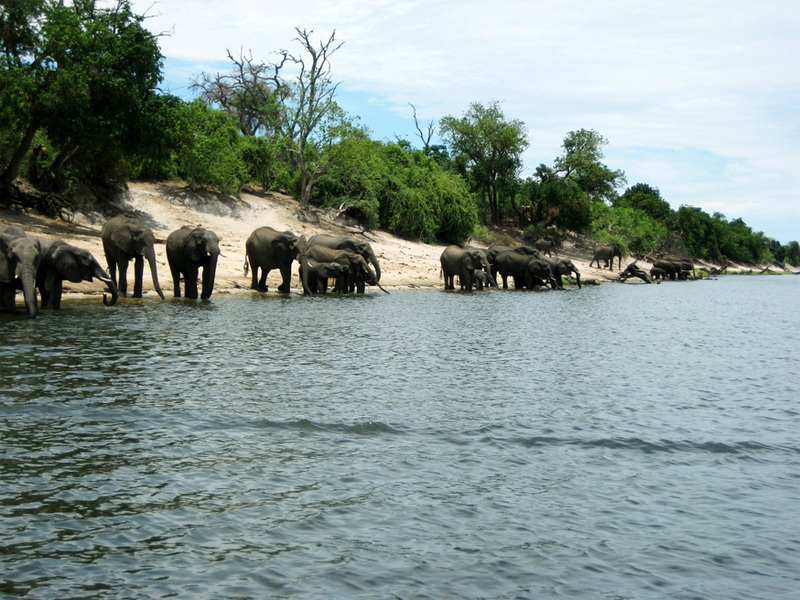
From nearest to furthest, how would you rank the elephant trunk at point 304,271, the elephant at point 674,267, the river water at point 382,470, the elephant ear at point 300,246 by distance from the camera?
the river water at point 382,470 → the elephant ear at point 300,246 → the elephant trunk at point 304,271 → the elephant at point 674,267

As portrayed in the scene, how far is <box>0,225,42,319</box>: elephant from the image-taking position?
17.3 meters

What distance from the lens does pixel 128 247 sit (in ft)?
73.4

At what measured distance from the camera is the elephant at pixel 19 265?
1727cm

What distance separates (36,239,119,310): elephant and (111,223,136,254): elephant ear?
2.53 metres

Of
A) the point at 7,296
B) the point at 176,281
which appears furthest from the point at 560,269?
the point at 7,296

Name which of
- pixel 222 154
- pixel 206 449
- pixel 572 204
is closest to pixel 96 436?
pixel 206 449

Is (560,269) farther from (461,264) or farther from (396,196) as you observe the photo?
(396,196)

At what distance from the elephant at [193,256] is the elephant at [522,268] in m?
19.5

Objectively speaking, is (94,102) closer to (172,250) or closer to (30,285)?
(172,250)

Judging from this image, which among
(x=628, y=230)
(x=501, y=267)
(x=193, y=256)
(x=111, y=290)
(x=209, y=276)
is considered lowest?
(x=111, y=290)

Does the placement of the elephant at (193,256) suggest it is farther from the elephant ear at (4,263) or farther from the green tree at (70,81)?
the green tree at (70,81)

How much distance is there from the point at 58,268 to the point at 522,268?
26061 mm

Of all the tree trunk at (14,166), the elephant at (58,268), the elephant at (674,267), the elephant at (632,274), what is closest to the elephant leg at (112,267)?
the elephant at (58,268)

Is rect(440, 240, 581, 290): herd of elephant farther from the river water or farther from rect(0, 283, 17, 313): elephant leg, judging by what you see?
rect(0, 283, 17, 313): elephant leg
